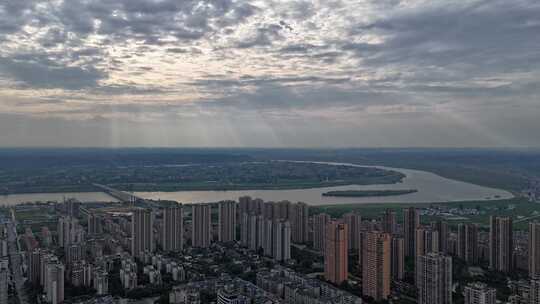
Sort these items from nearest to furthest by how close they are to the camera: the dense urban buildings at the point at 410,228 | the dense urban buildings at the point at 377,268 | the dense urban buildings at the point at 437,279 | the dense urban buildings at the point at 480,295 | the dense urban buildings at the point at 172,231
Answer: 1. the dense urban buildings at the point at 480,295
2. the dense urban buildings at the point at 437,279
3. the dense urban buildings at the point at 377,268
4. the dense urban buildings at the point at 410,228
5. the dense urban buildings at the point at 172,231

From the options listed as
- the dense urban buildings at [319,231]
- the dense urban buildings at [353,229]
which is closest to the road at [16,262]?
the dense urban buildings at [319,231]

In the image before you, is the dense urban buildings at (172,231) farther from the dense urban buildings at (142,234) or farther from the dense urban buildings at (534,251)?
the dense urban buildings at (534,251)

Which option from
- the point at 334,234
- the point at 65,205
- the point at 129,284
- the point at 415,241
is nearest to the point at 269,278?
the point at 334,234

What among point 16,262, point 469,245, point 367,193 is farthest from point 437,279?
point 367,193

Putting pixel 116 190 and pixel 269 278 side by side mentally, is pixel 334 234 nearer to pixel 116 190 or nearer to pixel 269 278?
pixel 269 278

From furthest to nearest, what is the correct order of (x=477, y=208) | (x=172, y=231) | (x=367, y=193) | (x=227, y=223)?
(x=367, y=193), (x=477, y=208), (x=227, y=223), (x=172, y=231)

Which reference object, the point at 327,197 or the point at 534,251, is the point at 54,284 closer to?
the point at 534,251

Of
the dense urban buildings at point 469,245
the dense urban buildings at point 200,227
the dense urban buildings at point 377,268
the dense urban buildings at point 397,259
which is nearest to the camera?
the dense urban buildings at point 377,268
